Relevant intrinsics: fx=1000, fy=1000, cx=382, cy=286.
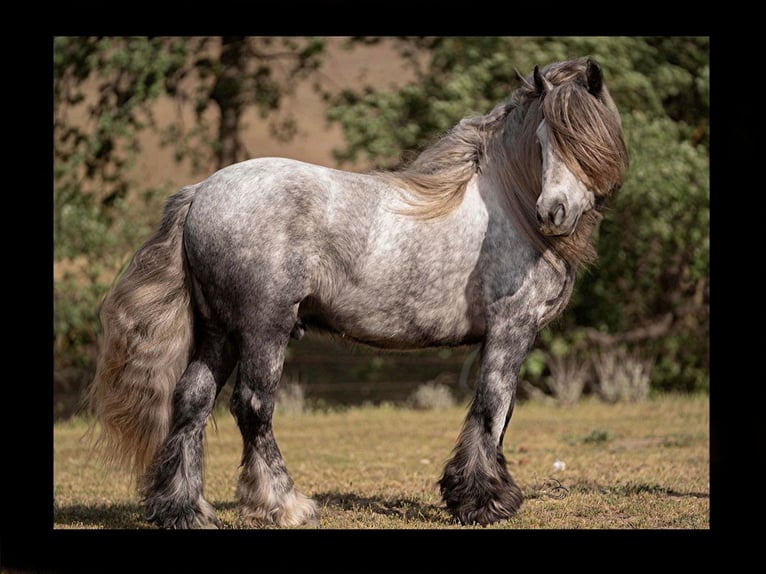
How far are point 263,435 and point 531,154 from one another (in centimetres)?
226

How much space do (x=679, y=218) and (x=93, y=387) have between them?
1009 centimetres

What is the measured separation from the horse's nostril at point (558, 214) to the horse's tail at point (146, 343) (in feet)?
6.78

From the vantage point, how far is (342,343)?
620cm

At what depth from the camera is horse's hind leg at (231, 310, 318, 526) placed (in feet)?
18.3

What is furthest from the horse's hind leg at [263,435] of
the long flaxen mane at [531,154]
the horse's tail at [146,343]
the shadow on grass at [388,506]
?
the long flaxen mane at [531,154]

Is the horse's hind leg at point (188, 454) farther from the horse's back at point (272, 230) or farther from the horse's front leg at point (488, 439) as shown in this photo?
the horse's front leg at point (488, 439)

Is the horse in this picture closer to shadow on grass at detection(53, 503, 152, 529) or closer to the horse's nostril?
the horse's nostril

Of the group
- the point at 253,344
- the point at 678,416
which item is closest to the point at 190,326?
the point at 253,344

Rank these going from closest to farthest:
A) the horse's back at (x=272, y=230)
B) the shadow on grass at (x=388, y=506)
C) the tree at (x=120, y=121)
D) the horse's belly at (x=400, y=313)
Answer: the horse's back at (x=272, y=230), the horse's belly at (x=400, y=313), the shadow on grass at (x=388, y=506), the tree at (x=120, y=121)

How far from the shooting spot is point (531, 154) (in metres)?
5.91

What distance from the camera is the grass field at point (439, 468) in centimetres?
631

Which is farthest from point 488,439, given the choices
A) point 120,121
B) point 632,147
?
point 120,121

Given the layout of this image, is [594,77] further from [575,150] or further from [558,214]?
[558,214]

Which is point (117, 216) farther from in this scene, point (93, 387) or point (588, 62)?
point (588, 62)
